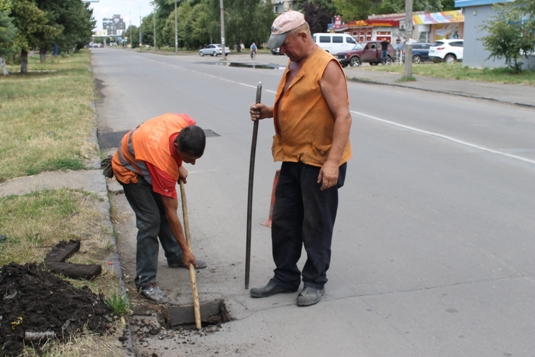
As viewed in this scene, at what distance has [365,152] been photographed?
9617 millimetres

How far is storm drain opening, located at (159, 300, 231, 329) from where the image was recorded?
438 cm

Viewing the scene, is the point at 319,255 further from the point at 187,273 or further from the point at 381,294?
the point at 187,273

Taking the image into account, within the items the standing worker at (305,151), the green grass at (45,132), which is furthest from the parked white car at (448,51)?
the standing worker at (305,151)

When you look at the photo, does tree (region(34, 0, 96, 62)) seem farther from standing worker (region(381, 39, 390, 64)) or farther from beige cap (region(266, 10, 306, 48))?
beige cap (region(266, 10, 306, 48))

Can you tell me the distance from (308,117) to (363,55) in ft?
114

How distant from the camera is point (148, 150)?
417cm

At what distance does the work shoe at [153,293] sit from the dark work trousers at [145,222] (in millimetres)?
39

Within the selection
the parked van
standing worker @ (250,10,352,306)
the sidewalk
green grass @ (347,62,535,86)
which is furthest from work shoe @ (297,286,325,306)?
the parked van

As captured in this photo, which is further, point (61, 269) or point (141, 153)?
point (61, 269)

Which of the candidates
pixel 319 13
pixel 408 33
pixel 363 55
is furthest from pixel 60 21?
pixel 319 13

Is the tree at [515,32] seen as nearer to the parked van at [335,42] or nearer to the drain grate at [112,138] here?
the drain grate at [112,138]

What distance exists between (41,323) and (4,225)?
241 centimetres

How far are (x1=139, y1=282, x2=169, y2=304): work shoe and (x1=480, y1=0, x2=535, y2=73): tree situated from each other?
22.4 m

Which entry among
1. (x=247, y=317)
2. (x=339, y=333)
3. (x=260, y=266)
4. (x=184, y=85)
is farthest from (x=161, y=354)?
(x=184, y=85)
